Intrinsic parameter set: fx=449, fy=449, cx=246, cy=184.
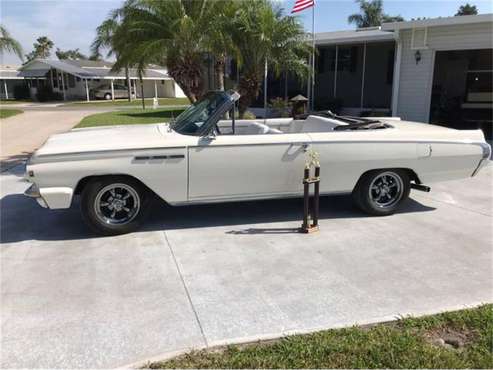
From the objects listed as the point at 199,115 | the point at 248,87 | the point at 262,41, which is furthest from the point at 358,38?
the point at 199,115

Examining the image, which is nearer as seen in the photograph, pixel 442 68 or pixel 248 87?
pixel 248 87

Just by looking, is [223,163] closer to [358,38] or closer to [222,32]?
[222,32]

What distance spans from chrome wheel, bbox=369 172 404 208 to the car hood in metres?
2.46

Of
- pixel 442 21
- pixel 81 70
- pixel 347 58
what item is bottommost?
pixel 347 58

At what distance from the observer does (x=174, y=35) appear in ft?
38.6

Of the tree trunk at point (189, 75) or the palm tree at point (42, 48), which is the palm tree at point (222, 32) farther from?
the palm tree at point (42, 48)

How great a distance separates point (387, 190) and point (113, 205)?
11.1 ft

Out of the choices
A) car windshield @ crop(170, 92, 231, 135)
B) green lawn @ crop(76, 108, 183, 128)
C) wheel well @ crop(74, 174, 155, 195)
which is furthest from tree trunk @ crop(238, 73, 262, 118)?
wheel well @ crop(74, 174, 155, 195)

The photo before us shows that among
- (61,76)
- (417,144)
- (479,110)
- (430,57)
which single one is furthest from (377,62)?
(61,76)

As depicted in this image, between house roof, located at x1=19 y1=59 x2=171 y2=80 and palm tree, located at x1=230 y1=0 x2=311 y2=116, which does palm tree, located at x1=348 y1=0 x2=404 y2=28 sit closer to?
house roof, located at x1=19 y1=59 x2=171 y2=80

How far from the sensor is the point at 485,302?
3.55 m

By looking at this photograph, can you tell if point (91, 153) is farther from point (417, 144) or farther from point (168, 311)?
point (417, 144)

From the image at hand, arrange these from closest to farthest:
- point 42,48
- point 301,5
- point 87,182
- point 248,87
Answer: point 87,182
point 248,87
point 301,5
point 42,48

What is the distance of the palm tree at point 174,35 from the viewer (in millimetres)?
11641
